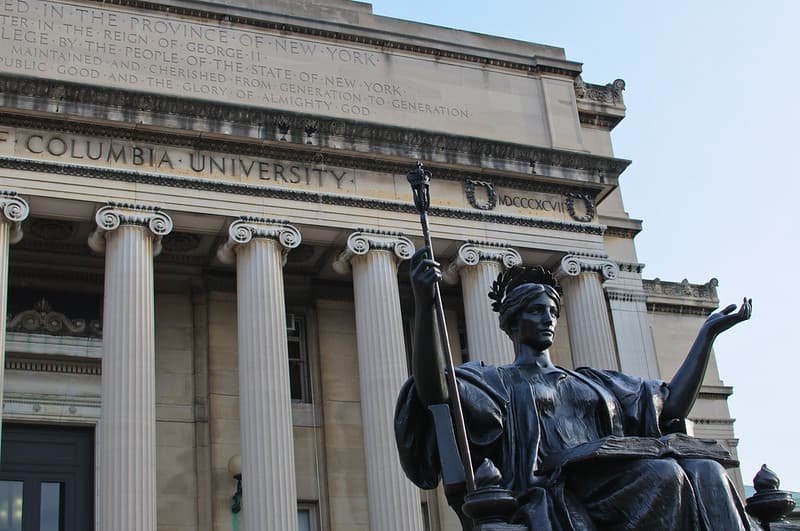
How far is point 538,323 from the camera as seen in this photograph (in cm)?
706

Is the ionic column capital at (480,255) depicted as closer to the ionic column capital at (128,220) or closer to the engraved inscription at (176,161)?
the engraved inscription at (176,161)

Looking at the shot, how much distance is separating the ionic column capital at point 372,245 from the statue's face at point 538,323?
688 inches

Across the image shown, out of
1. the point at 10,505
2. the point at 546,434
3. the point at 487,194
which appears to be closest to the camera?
the point at 546,434

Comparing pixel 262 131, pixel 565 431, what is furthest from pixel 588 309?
pixel 565 431

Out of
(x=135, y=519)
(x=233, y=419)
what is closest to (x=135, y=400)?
(x=135, y=519)

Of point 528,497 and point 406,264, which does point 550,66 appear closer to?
point 406,264

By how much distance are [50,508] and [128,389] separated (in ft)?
13.6

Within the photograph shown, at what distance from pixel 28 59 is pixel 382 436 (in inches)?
413

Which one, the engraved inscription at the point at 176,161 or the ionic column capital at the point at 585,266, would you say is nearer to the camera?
the engraved inscription at the point at 176,161

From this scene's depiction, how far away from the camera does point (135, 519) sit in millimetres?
20188

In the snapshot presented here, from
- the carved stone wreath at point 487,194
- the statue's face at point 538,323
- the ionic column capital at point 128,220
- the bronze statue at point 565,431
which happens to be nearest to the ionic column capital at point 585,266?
the carved stone wreath at point 487,194

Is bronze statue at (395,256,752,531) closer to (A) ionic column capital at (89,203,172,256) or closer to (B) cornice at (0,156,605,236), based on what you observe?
(A) ionic column capital at (89,203,172,256)

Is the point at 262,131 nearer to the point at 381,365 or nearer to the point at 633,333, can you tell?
the point at 381,365

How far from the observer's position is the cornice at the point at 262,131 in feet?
75.3
